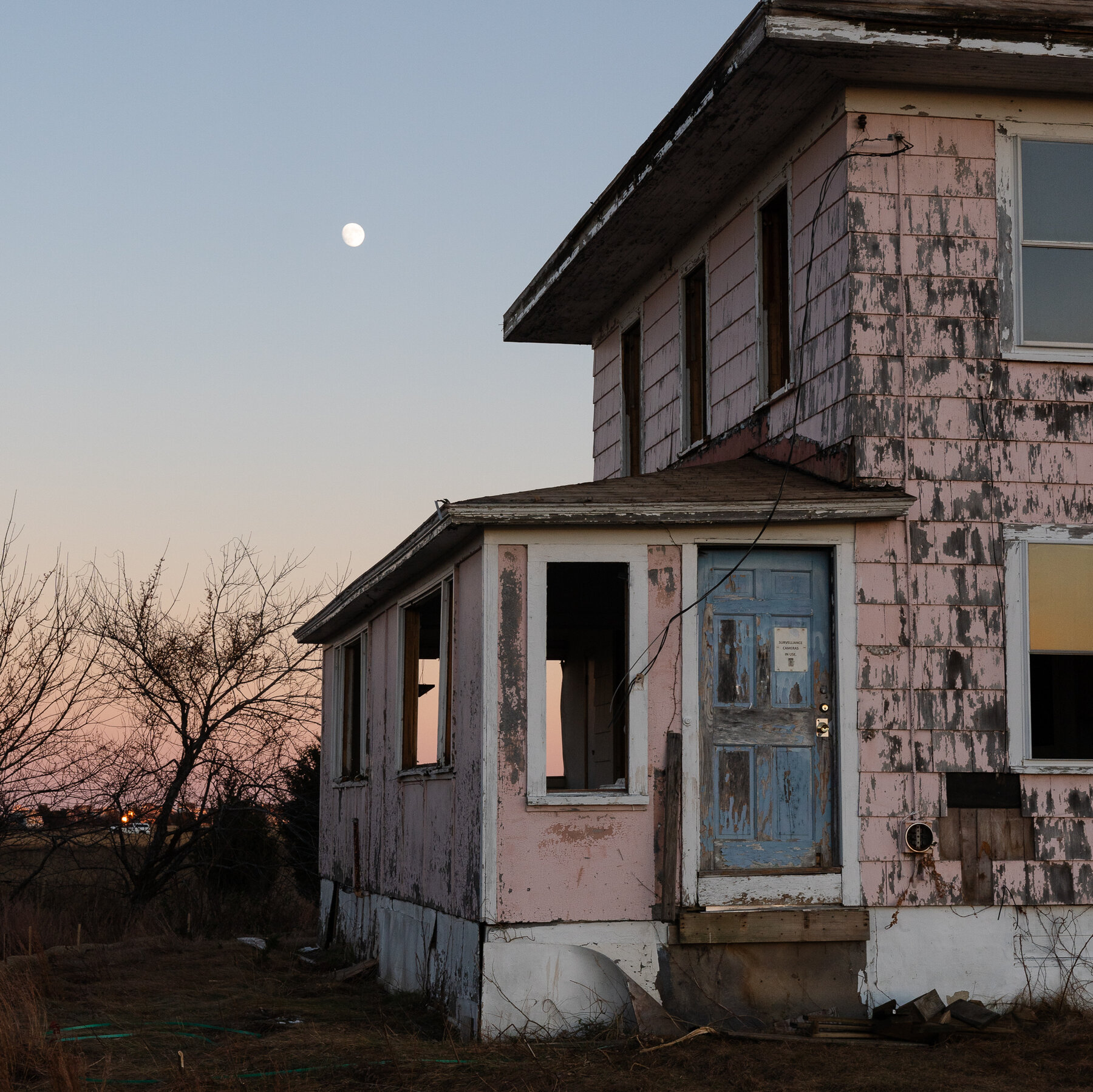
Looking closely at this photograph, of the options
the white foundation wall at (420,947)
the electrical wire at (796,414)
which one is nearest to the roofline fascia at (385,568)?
the electrical wire at (796,414)

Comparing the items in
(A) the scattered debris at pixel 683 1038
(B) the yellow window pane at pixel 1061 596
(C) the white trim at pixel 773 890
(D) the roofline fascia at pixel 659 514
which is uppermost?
(D) the roofline fascia at pixel 659 514

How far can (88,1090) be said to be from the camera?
7.12m

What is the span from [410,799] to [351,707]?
13.6ft

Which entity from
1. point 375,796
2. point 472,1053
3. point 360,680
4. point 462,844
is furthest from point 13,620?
point 472,1053

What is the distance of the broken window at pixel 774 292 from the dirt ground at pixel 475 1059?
5.16 meters

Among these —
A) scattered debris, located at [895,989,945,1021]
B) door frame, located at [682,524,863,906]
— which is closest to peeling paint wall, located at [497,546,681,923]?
door frame, located at [682,524,863,906]

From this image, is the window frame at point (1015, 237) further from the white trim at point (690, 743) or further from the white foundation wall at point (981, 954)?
the white foundation wall at point (981, 954)

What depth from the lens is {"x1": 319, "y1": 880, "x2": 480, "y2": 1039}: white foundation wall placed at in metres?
9.04

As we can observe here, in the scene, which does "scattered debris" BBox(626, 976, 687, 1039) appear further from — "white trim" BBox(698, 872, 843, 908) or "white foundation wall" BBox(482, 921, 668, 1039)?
"white trim" BBox(698, 872, 843, 908)

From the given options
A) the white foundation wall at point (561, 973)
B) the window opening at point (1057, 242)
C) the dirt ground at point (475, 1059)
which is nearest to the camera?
the dirt ground at point (475, 1059)

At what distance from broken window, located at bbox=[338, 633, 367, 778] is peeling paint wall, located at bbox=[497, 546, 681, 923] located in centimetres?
581

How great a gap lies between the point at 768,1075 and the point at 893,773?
2.37 m

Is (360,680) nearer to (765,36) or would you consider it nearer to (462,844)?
(462,844)

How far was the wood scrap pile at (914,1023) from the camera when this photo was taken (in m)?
8.34
